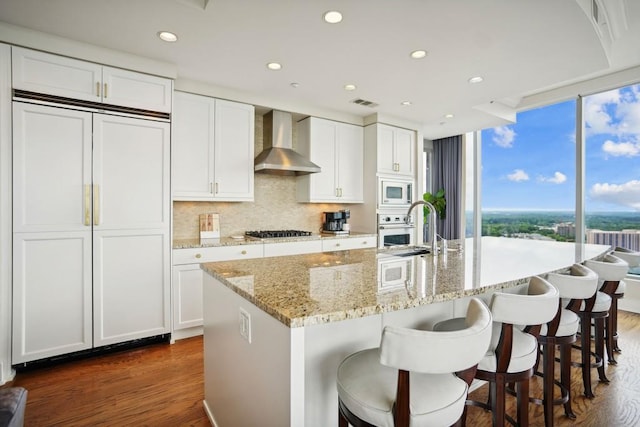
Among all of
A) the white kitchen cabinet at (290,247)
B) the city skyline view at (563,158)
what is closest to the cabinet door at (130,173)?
the white kitchen cabinet at (290,247)

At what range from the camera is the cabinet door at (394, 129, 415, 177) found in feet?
15.4

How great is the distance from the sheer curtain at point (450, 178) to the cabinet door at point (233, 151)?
4.07m

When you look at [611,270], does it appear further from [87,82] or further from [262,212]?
[87,82]

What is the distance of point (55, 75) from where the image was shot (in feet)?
8.09

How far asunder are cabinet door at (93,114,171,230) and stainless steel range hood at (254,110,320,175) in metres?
1.11

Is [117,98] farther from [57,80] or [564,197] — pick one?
[564,197]

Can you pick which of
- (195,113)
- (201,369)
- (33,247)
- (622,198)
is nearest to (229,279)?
(201,369)

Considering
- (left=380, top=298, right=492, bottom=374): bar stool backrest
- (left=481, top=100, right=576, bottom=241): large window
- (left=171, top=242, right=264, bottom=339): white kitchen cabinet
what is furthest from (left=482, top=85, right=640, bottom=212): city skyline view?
(left=171, top=242, right=264, bottom=339): white kitchen cabinet

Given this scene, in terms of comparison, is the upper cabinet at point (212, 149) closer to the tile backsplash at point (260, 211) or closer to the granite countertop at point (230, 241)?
the tile backsplash at point (260, 211)

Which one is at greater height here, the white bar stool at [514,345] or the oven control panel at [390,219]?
the oven control panel at [390,219]

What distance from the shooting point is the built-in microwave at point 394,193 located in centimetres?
451

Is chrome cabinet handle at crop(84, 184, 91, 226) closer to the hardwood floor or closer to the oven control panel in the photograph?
the hardwood floor

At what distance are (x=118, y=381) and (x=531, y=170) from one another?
5918 mm

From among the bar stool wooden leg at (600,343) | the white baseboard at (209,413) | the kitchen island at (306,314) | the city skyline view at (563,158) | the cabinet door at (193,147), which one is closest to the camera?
the kitchen island at (306,314)
